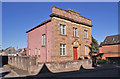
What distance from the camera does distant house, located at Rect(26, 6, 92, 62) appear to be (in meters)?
16.4

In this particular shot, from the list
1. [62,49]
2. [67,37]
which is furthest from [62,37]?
[62,49]

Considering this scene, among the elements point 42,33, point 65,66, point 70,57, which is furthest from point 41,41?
point 65,66

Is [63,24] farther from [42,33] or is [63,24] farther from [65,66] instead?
[65,66]

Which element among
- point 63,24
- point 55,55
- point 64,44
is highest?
point 63,24

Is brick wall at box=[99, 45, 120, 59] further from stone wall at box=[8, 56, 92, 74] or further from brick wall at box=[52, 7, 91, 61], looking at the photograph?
stone wall at box=[8, 56, 92, 74]

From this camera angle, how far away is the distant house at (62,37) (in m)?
16.4

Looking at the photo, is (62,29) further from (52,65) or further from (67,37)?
(52,65)

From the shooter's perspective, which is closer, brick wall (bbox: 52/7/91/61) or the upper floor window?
→ brick wall (bbox: 52/7/91/61)

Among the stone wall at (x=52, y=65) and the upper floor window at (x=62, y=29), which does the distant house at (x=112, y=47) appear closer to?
the stone wall at (x=52, y=65)

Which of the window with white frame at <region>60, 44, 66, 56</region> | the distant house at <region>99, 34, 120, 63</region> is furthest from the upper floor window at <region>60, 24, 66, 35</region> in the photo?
the distant house at <region>99, 34, 120, 63</region>

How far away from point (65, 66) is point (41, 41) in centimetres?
845

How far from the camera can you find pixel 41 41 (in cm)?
1992

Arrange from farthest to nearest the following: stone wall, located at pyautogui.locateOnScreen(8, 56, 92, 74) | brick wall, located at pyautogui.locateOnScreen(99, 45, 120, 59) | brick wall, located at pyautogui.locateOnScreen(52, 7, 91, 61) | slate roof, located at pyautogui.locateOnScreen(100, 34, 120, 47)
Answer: slate roof, located at pyautogui.locateOnScreen(100, 34, 120, 47)
brick wall, located at pyautogui.locateOnScreen(99, 45, 120, 59)
brick wall, located at pyautogui.locateOnScreen(52, 7, 91, 61)
stone wall, located at pyautogui.locateOnScreen(8, 56, 92, 74)

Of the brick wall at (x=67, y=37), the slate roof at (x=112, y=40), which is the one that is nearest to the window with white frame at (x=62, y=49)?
the brick wall at (x=67, y=37)
